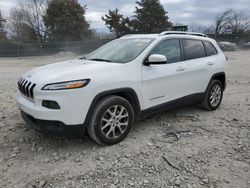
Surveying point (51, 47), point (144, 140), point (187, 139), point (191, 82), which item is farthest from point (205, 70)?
point (51, 47)

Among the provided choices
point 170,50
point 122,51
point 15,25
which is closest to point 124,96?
point 122,51

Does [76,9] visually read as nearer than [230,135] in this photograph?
No

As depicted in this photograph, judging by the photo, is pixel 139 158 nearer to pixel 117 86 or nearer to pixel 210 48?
pixel 117 86

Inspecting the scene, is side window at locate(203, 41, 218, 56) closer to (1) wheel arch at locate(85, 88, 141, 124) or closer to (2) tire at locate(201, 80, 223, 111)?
(2) tire at locate(201, 80, 223, 111)

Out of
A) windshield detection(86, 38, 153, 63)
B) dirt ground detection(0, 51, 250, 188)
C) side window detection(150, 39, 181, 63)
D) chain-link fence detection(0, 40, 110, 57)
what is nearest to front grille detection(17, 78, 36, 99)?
dirt ground detection(0, 51, 250, 188)

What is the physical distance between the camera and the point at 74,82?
10.9ft

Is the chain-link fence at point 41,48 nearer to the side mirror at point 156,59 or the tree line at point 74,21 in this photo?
the tree line at point 74,21

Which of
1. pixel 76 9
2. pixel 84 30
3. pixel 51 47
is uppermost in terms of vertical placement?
pixel 76 9

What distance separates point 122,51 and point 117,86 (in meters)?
0.93

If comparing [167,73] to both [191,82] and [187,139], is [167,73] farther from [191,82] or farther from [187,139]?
[187,139]

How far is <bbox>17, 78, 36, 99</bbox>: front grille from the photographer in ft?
11.4

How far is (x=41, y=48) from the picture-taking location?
90.2 ft

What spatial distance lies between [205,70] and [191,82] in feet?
1.71

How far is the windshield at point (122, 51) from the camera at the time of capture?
13.6ft
